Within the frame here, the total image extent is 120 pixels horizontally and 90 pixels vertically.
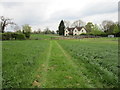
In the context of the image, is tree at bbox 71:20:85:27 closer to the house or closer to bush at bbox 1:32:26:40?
the house

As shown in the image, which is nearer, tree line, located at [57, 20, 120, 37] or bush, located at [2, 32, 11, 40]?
bush, located at [2, 32, 11, 40]

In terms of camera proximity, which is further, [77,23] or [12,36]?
[77,23]

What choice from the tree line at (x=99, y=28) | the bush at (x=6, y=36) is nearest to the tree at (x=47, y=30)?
the tree line at (x=99, y=28)

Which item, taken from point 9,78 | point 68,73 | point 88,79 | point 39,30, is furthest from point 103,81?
point 39,30

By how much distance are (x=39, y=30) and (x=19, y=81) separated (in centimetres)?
11715

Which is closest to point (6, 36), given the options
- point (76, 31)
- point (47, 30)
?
point (76, 31)

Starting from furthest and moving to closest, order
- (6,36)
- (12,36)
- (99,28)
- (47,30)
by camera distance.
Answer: (47,30)
(99,28)
(12,36)
(6,36)

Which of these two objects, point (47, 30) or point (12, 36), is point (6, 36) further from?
point (47, 30)

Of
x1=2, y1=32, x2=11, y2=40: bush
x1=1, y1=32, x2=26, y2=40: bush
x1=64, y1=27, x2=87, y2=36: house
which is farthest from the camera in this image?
x1=64, y1=27, x2=87, y2=36: house

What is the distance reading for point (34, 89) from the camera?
4773 mm

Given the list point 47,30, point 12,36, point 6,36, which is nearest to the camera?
point 6,36

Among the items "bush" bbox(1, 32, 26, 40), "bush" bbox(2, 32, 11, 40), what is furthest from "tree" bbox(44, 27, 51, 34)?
"bush" bbox(2, 32, 11, 40)

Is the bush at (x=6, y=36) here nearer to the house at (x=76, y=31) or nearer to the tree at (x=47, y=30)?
the house at (x=76, y=31)

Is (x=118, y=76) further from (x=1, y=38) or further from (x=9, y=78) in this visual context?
(x=1, y=38)
